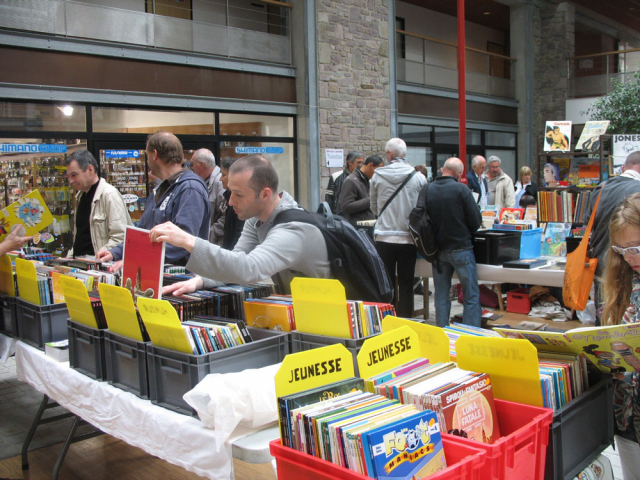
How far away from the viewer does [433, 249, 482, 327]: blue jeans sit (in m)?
5.32

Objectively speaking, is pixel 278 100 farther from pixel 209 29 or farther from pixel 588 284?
pixel 588 284

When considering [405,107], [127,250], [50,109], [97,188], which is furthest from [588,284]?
[405,107]

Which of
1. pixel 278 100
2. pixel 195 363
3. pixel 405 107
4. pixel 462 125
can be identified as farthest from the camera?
pixel 405 107

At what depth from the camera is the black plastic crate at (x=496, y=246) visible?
17.4ft

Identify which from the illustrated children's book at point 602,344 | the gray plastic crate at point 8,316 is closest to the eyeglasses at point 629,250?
the illustrated children's book at point 602,344

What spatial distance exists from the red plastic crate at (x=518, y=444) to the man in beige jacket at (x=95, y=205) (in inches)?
140

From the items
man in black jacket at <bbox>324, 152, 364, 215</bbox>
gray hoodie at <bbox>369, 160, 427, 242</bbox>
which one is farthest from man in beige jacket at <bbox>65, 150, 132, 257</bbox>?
man in black jacket at <bbox>324, 152, 364, 215</bbox>

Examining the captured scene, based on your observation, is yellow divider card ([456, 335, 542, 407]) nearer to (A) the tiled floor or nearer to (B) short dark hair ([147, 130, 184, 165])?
(A) the tiled floor

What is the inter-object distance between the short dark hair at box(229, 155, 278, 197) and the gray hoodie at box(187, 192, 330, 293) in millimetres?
141

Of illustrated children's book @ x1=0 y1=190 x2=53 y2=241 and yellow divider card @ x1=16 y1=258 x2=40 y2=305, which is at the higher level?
illustrated children's book @ x1=0 y1=190 x2=53 y2=241

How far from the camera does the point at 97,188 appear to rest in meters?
4.55

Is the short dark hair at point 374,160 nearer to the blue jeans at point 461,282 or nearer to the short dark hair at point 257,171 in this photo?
the blue jeans at point 461,282

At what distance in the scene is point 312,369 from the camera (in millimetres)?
1538

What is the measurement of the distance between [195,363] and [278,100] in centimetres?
913
